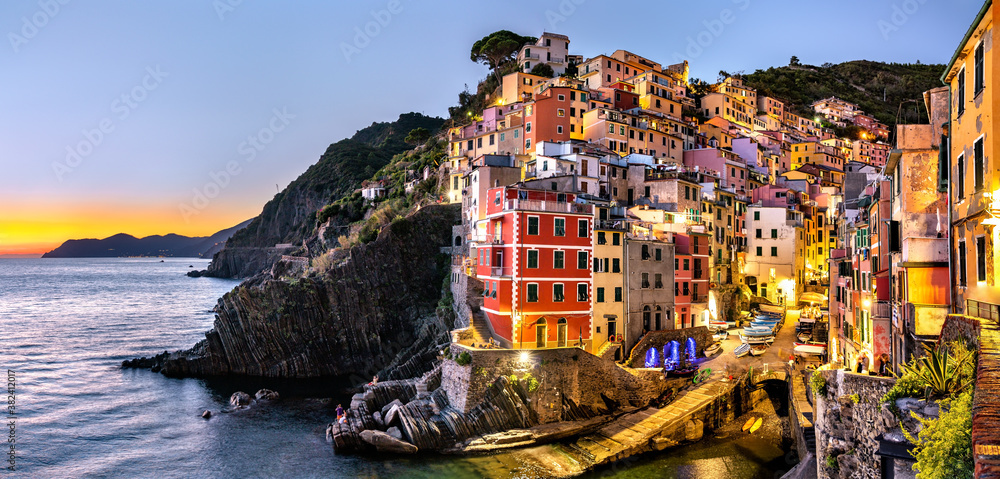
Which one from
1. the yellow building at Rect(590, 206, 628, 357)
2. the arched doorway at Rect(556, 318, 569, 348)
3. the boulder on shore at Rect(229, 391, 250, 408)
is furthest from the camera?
the boulder on shore at Rect(229, 391, 250, 408)

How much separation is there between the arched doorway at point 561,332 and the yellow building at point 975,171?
2625cm

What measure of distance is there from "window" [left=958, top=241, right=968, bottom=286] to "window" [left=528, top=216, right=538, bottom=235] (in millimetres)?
26319

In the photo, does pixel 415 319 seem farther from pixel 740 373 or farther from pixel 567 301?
pixel 740 373

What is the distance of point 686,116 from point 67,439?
3115 inches

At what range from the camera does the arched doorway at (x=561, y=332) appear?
41.5 metres

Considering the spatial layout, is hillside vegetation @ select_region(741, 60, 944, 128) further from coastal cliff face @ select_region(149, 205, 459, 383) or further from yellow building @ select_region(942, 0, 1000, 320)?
yellow building @ select_region(942, 0, 1000, 320)

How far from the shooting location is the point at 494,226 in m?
43.8

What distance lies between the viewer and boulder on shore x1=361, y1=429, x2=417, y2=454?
34312mm

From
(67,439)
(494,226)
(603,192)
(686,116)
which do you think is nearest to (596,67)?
(686,116)

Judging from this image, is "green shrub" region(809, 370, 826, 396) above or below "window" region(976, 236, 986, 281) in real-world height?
below

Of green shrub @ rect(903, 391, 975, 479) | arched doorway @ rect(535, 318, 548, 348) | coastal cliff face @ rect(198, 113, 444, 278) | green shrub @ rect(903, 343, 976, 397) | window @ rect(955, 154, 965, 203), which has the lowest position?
arched doorway @ rect(535, 318, 548, 348)

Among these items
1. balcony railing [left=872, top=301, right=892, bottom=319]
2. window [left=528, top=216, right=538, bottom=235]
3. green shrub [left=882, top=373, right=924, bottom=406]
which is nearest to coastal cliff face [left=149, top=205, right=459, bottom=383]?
window [left=528, top=216, right=538, bottom=235]

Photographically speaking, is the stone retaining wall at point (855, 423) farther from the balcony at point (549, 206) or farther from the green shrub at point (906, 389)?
the balcony at point (549, 206)

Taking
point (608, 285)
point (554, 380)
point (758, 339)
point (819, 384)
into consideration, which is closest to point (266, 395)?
point (554, 380)
